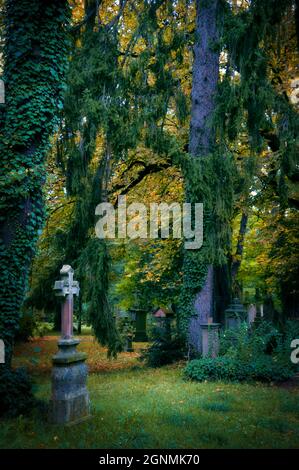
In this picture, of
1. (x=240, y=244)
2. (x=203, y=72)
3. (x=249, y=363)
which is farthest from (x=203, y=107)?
(x=240, y=244)

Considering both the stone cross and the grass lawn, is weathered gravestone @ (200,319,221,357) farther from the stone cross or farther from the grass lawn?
the stone cross

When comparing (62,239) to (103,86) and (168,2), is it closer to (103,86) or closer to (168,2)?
(103,86)

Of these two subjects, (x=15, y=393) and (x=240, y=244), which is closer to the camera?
(x=15, y=393)

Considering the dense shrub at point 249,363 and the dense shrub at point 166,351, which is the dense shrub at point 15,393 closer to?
the dense shrub at point 249,363

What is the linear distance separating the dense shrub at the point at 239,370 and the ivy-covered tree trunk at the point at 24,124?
4517 millimetres

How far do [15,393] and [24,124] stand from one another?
4.44m

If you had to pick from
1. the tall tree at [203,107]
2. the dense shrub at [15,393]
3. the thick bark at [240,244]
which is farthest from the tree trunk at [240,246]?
the dense shrub at [15,393]

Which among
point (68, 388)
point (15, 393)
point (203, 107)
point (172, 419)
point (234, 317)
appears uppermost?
point (203, 107)

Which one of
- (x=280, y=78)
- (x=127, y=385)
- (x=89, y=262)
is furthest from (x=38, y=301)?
(x=280, y=78)

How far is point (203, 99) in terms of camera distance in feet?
37.5

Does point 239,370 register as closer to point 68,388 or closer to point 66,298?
point 68,388

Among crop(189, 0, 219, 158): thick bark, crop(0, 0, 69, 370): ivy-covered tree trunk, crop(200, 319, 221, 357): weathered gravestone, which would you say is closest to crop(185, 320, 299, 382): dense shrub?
crop(200, 319, 221, 357): weathered gravestone

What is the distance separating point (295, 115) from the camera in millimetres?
10367
